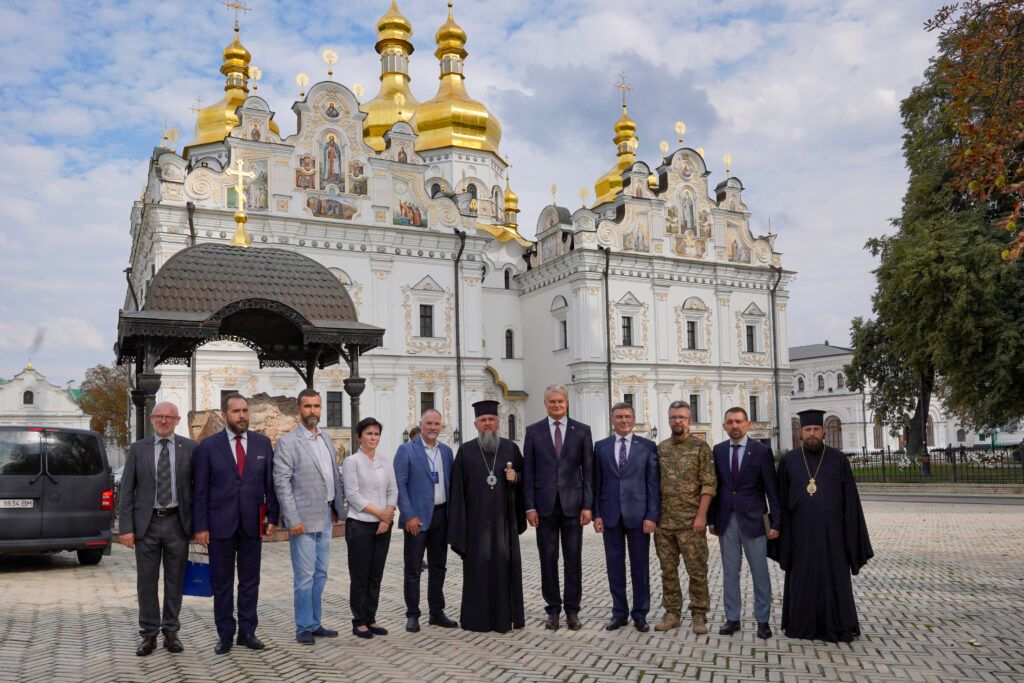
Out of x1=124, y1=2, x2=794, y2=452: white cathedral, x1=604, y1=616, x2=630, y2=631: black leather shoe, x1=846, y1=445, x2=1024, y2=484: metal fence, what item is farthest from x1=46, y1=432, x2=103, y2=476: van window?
x1=846, y1=445, x2=1024, y2=484: metal fence

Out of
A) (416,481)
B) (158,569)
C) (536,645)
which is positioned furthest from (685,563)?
(158,569)

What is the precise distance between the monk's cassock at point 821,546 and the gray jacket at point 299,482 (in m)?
3.84

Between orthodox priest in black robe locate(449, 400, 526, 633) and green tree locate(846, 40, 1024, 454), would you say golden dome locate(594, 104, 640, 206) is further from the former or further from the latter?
orthodox priest in black robe locate(449, 400, 526, 633)

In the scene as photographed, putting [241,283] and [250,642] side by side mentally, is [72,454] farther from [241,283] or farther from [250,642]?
[250,642]

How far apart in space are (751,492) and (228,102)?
3752cm

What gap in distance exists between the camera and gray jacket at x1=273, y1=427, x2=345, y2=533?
7.21 meters

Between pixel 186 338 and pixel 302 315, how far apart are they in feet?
6.31

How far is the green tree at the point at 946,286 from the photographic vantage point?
24.0 m

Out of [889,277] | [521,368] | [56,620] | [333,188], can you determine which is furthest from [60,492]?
[521,368]

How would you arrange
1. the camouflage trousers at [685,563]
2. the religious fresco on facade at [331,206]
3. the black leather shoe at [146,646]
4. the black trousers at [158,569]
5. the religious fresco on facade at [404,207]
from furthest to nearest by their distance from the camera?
the religious fresco on facade at [404,207]
the religious fresco on facade at [331,206]
the camouflage trousers at [685,563]
the black trousers at [158,569]
the black leather shoe at [146,646]

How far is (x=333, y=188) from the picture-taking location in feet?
102

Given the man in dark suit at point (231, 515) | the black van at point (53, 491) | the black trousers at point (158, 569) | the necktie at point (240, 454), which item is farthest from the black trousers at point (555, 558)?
the black van at point (53, 491)

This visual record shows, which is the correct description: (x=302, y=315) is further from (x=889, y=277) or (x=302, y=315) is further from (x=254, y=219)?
(x=889, y=277)

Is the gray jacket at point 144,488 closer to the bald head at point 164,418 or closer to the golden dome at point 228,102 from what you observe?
the bald head at point 164,418
